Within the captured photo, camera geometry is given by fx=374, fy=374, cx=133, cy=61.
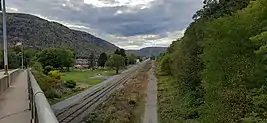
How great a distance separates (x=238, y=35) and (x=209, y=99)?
5794 millimetres

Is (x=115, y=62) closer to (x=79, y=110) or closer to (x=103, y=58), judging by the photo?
(x=103, y=58)

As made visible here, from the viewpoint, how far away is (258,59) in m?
15.9

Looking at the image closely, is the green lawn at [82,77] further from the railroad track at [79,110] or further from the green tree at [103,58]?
the railroad track at [79,110]

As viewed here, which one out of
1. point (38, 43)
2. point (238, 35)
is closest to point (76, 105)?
point (238, 35)

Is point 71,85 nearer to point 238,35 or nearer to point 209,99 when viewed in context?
point 209,99

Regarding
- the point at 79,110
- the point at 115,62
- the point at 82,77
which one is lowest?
the point at 79,110

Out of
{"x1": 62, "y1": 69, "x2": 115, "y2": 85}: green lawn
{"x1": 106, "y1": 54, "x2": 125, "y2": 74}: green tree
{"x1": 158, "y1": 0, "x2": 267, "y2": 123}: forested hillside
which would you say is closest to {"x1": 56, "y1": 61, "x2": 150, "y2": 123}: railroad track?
{"x1": 158, "y1": 0, "x2": 267, "y2": 123}: forested hillside

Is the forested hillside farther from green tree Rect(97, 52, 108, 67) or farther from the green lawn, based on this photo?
green tree Rect(97, 52, 108, 67)

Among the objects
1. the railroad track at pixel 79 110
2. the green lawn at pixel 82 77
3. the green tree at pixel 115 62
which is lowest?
the railroad track at pixel 79 110

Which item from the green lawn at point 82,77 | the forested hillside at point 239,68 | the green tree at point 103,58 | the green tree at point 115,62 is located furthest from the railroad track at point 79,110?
the green tree at point 103,58

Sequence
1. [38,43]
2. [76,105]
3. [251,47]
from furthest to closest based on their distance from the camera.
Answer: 1. [38,43]
2. [76,105]
3. [251,47]

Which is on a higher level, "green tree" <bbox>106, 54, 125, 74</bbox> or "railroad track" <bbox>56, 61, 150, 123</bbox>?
"green tree" <bbox>106, 54, 125, 74</bbox>

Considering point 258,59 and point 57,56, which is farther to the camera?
point 57,56

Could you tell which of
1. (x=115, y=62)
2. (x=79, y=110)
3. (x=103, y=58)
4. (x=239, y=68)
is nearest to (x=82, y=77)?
(x=115, y=62)
